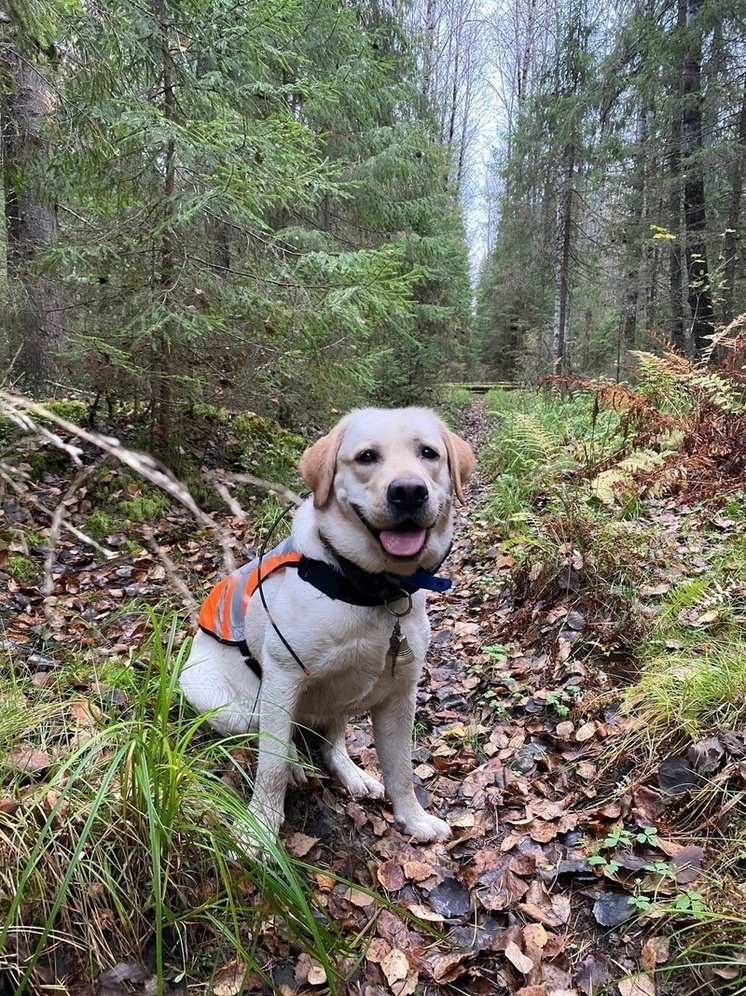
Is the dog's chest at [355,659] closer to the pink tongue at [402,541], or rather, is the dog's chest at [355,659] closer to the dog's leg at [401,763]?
the dog's leg at [401,763]

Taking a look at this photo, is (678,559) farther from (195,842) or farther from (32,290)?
(32,290)

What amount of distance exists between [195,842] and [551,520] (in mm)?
3466

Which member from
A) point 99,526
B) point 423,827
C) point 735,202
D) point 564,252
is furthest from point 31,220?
point 564,252

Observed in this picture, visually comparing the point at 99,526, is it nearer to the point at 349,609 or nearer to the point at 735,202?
the point at 349,609

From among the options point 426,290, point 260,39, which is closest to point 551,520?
point 260,39

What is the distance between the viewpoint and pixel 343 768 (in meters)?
2.96

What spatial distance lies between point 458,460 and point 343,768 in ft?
5.23

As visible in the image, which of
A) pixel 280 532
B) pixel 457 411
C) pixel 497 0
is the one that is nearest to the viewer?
pixel 280 532

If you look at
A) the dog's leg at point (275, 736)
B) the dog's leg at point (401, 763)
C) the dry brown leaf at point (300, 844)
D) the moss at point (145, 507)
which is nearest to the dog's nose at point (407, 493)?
the dog's leg at point (275, 736)

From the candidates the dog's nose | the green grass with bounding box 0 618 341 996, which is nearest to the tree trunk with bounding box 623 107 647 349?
the dog's nose

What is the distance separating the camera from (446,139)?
1146 inches

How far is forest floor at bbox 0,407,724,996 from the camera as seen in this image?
79.5 inches

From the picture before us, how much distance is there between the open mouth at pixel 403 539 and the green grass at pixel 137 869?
2.89 feet

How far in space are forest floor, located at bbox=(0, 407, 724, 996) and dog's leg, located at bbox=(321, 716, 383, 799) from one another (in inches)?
2.5
